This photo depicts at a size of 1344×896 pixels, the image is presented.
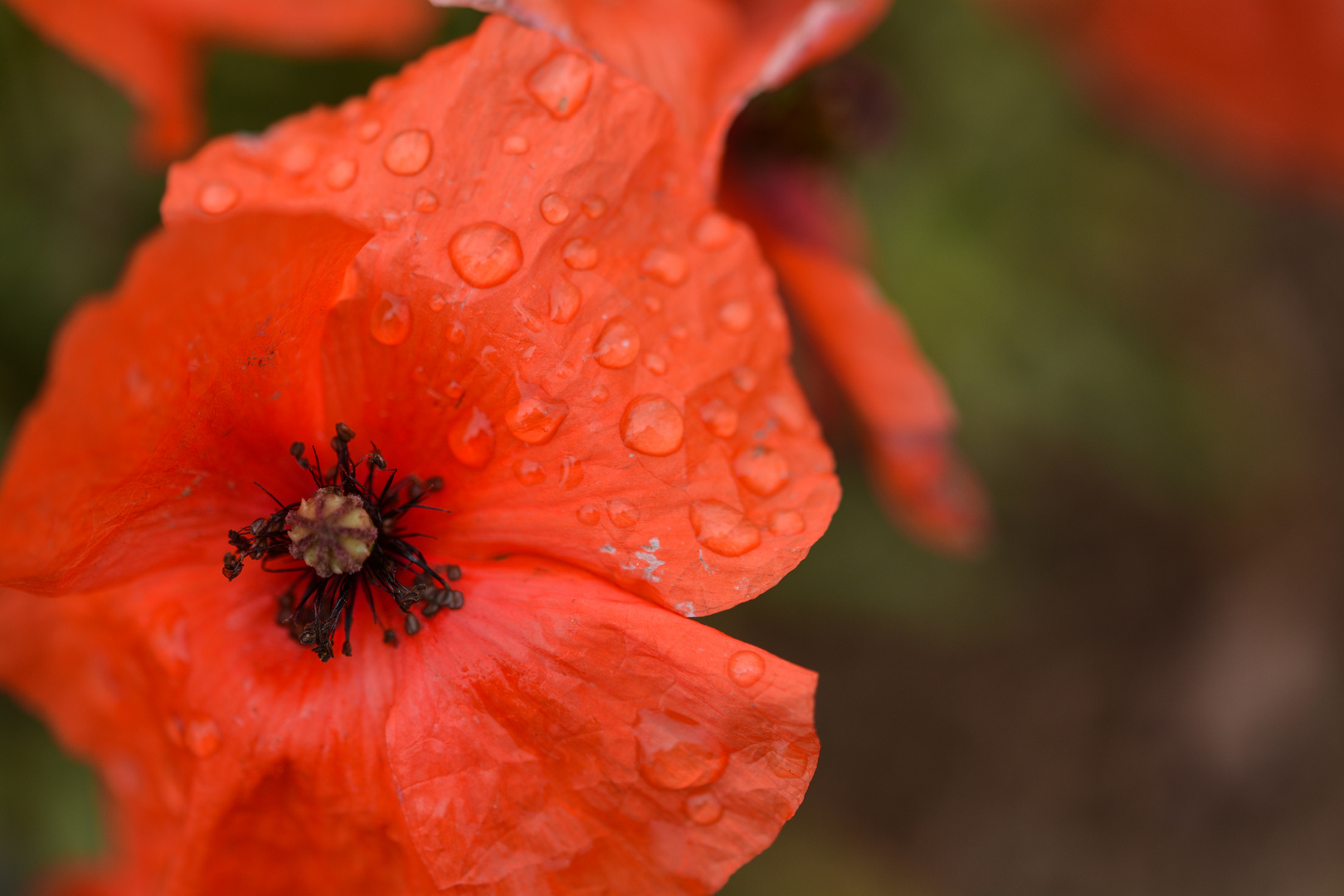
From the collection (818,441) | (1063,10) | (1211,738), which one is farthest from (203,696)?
(1211,738)

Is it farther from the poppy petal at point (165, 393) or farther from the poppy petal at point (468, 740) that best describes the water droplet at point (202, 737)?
the poppy petal at point (165, 393)

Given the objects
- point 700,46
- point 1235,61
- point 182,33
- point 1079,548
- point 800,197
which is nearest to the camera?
point 700,46

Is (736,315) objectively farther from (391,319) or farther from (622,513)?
(391,319)

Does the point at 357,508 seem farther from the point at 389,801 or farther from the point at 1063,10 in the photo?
the point at 1063,10

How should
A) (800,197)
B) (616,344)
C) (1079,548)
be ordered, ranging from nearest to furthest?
(616,344) < (800,197) < (1079,548)

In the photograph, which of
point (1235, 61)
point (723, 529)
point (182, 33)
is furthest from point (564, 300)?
point (1235, 61)

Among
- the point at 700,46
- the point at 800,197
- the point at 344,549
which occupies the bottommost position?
the point at 344,549

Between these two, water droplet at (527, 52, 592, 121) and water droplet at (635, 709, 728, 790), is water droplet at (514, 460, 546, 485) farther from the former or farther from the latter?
water droplet at (527, 52, 592, 121)
